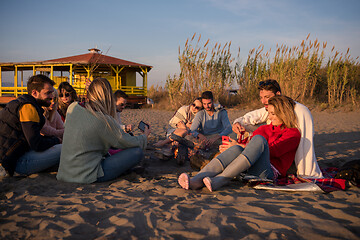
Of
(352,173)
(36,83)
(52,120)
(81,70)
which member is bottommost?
(352,173)

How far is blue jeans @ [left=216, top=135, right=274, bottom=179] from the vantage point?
2412 millimetres

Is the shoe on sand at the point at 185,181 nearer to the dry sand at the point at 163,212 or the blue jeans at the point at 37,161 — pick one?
the dry sand at the point at 163,212

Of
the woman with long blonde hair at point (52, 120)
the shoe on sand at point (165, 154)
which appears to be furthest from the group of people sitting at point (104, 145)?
the shoe on sand at point (165, 154)

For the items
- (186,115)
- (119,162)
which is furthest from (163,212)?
(186,115)

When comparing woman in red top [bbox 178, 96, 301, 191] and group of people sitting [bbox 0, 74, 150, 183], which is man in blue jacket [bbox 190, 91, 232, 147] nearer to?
woman in red top [bbox 178, 96, 301, 191]

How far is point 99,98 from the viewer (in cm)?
249

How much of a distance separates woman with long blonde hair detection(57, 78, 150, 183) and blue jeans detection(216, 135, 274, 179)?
3.30 feet

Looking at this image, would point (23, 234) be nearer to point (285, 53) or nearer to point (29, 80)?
point (29, 80)

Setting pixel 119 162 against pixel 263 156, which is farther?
pixel 119 162

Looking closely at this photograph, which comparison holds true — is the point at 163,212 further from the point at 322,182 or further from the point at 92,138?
the point at 322,182

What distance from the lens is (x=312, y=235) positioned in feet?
4.99

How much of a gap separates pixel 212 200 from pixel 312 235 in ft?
2.64

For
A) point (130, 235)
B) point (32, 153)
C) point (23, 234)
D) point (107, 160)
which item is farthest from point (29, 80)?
point (130, 235)

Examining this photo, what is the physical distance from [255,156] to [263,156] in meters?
0.12
